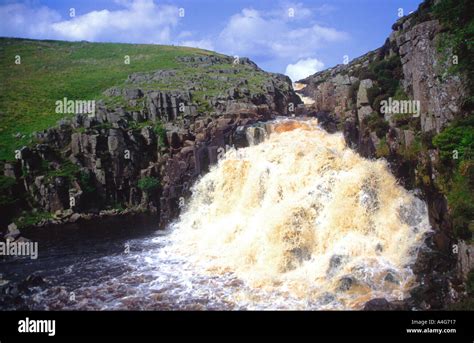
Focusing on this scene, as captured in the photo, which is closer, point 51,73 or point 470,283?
point 470,283

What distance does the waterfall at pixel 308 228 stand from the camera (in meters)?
25.7

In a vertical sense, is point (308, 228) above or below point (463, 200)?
below

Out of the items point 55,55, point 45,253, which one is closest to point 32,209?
point 45,253

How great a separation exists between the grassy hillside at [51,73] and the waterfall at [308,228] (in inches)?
1305

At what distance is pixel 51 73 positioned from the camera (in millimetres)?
106188

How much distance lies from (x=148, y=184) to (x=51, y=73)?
232ft

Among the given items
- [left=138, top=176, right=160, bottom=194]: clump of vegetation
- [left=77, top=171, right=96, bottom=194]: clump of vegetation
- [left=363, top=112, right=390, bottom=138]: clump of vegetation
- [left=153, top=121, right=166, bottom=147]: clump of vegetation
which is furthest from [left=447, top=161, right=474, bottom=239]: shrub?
[left=77, top=171, right=96, bottom=194]: clump of vegetation

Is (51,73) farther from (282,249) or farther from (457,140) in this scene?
(457,140)

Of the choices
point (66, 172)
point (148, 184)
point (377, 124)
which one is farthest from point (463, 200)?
point (66, 172)

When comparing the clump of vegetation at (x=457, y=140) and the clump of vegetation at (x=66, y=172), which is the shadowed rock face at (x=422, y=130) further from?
the clump of vegetation at (x=66, y=172)

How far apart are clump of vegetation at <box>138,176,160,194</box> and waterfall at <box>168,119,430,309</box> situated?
844 cm

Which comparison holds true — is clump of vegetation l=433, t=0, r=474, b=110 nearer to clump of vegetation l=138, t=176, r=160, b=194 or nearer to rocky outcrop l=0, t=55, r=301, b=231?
rocky outcrop l=0, t=55, r=301, b=231

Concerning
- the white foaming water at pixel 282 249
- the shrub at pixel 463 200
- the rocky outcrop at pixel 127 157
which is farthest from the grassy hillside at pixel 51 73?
the shrub at pixel 463 200
